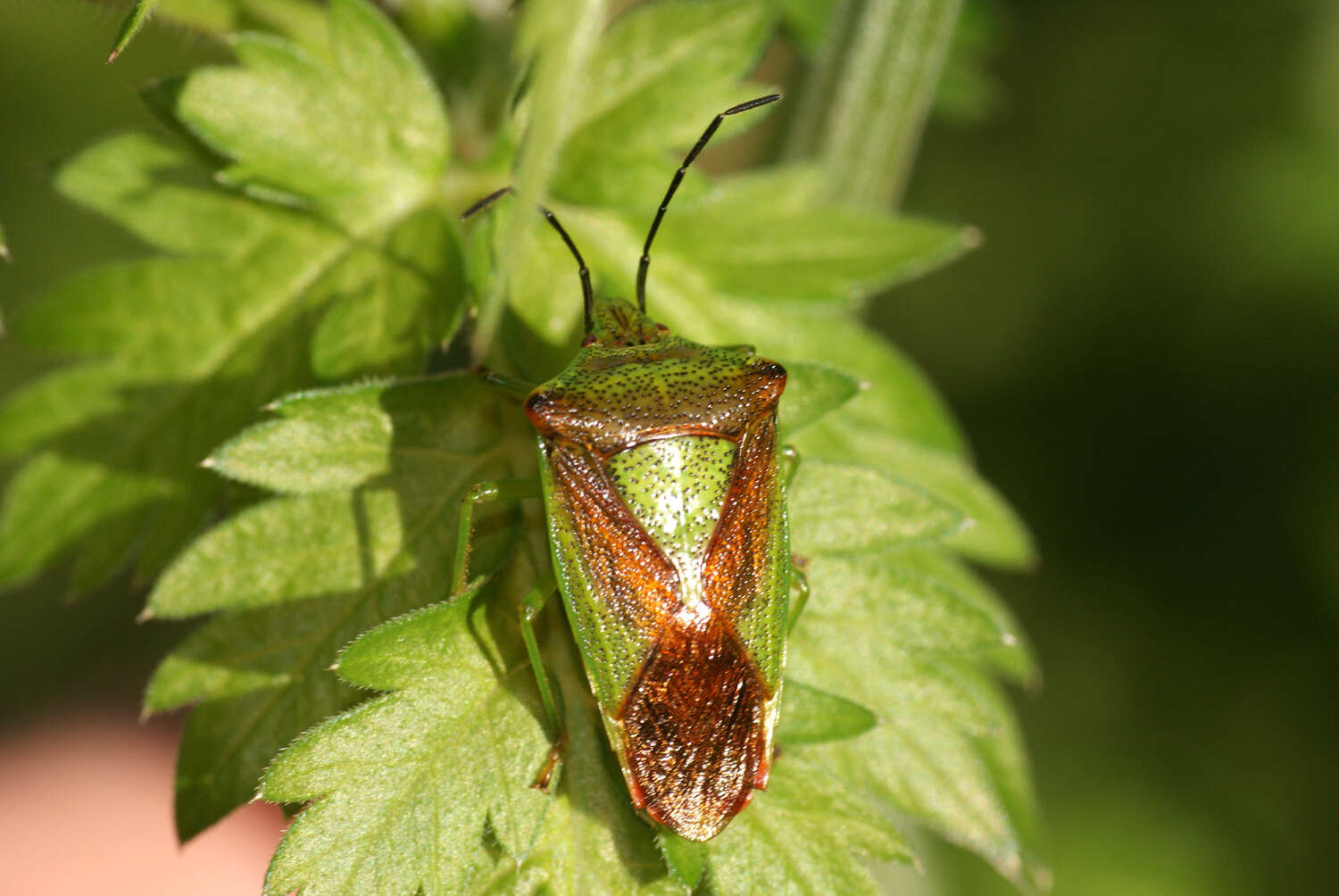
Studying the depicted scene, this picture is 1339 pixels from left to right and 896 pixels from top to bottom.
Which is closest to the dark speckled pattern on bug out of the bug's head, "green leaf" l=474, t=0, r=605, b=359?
the bug's head

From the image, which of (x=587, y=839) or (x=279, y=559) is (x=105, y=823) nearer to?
(x=279, y=559)

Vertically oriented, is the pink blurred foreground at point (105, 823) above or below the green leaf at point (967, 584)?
below

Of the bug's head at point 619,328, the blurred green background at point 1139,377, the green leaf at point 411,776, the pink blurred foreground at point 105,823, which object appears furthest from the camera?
the pink blurred foreground at point 105,823

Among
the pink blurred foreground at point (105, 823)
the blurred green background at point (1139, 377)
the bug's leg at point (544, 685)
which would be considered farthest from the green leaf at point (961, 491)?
the pink blurred foreground at point (105, 823)

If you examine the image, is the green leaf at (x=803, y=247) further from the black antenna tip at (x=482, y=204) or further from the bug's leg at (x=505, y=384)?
the bug's leg at (x=505, y=384)

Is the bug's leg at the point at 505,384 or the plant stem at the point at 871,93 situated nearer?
the bug's leg at the point at 505,384

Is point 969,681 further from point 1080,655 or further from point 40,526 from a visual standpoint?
point 1080,655
